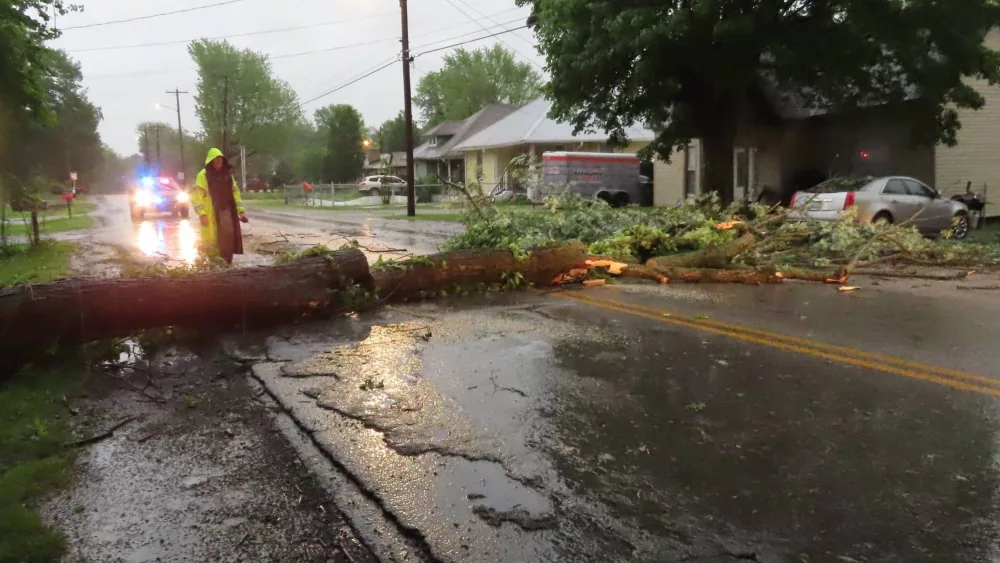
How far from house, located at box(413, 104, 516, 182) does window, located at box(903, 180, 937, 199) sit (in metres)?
35.4

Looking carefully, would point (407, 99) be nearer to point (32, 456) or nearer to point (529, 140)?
point (529, 140)

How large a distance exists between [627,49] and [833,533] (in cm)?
1654

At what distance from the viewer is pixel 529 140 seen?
3678 centimetres

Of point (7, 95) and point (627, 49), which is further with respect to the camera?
point (627, 49)

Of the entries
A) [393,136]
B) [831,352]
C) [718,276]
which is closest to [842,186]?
[718,276]

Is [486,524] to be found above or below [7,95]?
below

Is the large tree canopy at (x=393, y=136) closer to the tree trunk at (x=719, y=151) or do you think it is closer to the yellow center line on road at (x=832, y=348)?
the tree trunk at (x=719, y=151)

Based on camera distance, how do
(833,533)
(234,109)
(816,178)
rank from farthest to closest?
1. (234,109)
2. (816,178)
3. (833,533)

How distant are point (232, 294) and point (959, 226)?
15917 millimetres

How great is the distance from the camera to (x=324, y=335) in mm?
7145

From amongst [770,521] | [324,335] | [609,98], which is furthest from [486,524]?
[609,98]

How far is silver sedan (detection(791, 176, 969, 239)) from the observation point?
51.6 feet

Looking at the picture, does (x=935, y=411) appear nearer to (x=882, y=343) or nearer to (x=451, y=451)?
(x=882, y=343)

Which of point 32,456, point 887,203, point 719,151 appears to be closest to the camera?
point 32,456
